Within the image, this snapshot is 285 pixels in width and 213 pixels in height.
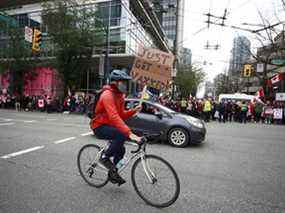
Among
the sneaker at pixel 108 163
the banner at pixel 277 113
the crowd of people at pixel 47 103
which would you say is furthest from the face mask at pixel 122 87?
the crowd of people at pixel 47 103

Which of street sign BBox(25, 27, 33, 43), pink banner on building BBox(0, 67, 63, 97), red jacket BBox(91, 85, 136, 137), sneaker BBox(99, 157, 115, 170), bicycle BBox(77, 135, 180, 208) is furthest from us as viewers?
pink banner on building BBox(0, 67, 63, 97)

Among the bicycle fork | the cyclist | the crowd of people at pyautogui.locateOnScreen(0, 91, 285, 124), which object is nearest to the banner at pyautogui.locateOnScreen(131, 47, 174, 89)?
the cyclist

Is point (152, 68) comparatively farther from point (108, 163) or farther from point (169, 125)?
point (108, 163)

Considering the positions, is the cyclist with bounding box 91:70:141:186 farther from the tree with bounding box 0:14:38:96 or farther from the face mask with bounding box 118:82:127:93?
the tree with bounding box 0:14:38:96

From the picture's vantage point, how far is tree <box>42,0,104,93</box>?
2656 centimetres

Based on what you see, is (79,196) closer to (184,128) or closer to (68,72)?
(184,128)

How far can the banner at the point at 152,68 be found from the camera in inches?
349

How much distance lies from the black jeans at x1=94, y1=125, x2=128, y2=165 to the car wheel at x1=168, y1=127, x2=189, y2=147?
16.4 feet

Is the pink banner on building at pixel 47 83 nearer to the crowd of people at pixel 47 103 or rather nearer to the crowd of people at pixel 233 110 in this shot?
the crowd of people at pixel 47 103

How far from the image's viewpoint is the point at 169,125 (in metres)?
9.59

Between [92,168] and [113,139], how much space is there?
2.78 ft

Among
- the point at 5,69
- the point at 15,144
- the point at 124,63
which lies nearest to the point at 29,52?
the point at 5,69

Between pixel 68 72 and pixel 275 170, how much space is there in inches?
937

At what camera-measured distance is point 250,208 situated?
4.35m
